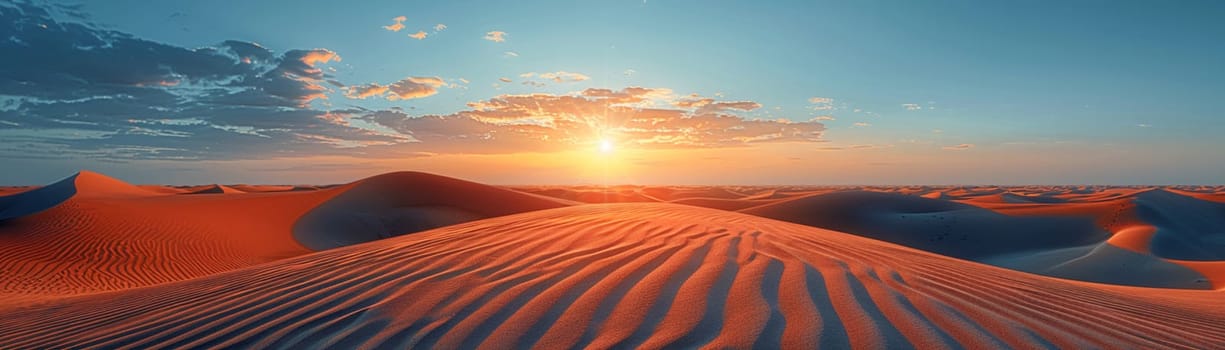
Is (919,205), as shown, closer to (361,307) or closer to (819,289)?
(819,289)

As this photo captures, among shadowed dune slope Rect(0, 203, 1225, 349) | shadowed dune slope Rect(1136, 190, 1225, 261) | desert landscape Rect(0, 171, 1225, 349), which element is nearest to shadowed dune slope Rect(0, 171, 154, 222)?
desert landscape Rect(0, 171, 1225, 349)

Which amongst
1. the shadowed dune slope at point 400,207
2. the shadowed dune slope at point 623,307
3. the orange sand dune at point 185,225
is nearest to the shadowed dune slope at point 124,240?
the orange sand dune at point 185,225

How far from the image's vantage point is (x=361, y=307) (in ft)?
9.21

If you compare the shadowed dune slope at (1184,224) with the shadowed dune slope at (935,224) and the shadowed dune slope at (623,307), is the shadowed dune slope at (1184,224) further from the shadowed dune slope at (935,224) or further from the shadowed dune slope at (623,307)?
the shadowed dune slope at (623,307)

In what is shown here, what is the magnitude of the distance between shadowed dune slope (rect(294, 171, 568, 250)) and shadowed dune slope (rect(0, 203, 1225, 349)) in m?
12.5

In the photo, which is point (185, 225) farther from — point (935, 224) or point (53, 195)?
point (935, 224)

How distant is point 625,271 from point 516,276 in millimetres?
707

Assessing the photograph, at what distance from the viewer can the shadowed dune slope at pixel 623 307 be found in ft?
7.57

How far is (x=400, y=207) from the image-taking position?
19766 mm

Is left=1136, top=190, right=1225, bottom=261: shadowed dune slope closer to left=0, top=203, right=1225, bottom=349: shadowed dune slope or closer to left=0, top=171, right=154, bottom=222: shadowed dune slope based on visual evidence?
left=0, top=203, right=1225, bottom=349: shadowed dune slope

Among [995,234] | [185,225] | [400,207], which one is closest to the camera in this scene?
[185,225]

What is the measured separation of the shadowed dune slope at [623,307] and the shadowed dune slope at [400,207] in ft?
40.9

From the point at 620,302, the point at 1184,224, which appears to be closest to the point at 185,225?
the point at 620,302

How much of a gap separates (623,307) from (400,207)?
19078mm
